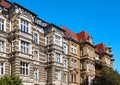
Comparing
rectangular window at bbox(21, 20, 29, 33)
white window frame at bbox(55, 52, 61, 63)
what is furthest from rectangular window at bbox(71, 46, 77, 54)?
rectangular window at bbox(21, 20, 29, 33)

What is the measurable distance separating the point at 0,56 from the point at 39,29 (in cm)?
1121

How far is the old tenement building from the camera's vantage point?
42031 millimetres

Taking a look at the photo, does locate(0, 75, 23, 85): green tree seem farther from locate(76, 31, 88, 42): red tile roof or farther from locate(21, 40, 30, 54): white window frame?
locate(76, 31, 88, 42): red tile roof

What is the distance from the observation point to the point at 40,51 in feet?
162

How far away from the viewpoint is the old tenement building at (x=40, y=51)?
4203 cm

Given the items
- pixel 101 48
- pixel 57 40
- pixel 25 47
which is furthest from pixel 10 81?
pixel 101 48

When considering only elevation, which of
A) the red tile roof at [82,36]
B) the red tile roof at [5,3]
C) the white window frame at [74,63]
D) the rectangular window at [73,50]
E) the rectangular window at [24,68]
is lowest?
the rectangular window at [24,68]

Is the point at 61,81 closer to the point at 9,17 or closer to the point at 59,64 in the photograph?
the point at 59,64

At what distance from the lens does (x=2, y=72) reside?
41125mm

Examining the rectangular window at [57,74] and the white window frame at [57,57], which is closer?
the rectangular window at [57,74]

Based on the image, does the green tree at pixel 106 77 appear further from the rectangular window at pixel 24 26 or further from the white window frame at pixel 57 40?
the rectangular window at pixel 24 26

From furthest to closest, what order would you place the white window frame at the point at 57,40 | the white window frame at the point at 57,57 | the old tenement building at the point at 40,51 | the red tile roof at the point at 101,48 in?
the red tile roof at the point at 101,48 < the white window frame at the point at 57,40 < the white window frame at the point at 57,57 < the old tenement building at the point at 40,51

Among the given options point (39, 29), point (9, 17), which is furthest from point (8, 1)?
point (39, 29)

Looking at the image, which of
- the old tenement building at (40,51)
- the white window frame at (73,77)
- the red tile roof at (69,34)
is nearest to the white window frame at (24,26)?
the old tenement building at (40,51)
